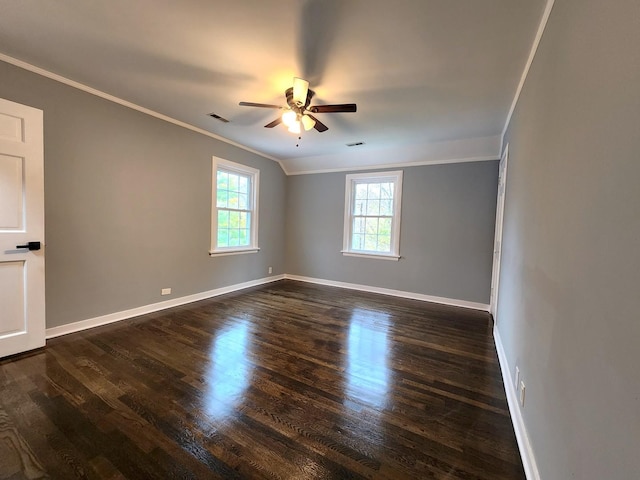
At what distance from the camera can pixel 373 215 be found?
5270mm

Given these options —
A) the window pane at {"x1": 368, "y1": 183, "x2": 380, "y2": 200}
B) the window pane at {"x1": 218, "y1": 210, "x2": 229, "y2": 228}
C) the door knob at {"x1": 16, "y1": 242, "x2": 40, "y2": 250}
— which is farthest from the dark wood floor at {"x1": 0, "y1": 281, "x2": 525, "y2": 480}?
the window pane at {"x1": 368, "y1": 183, "x2": 380, "y2": 200}

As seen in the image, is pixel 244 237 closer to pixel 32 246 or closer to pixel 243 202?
pixel 243 202

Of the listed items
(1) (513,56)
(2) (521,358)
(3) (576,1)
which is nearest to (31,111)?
(3) (576,1)

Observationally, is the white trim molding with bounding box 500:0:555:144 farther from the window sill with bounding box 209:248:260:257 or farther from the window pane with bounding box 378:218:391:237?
the window sill with bounding box 209:248:260:257

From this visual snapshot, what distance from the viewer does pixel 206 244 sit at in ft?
14.4

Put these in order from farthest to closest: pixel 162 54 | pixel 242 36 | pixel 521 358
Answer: pixel 162 54 < pixel 242 36 < pixel 521 358

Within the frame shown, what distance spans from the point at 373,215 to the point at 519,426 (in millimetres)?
3953

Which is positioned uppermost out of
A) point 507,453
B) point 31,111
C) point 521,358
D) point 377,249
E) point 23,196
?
point 31,111

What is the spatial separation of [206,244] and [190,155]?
136 cm

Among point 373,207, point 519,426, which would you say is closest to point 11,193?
point 519,426

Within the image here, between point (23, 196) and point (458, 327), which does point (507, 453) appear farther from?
point (23, 196)

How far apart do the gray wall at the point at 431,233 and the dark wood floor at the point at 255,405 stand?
141 cm

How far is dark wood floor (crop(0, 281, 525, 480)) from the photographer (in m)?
1.45

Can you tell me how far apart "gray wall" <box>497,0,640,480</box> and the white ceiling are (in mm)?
535
